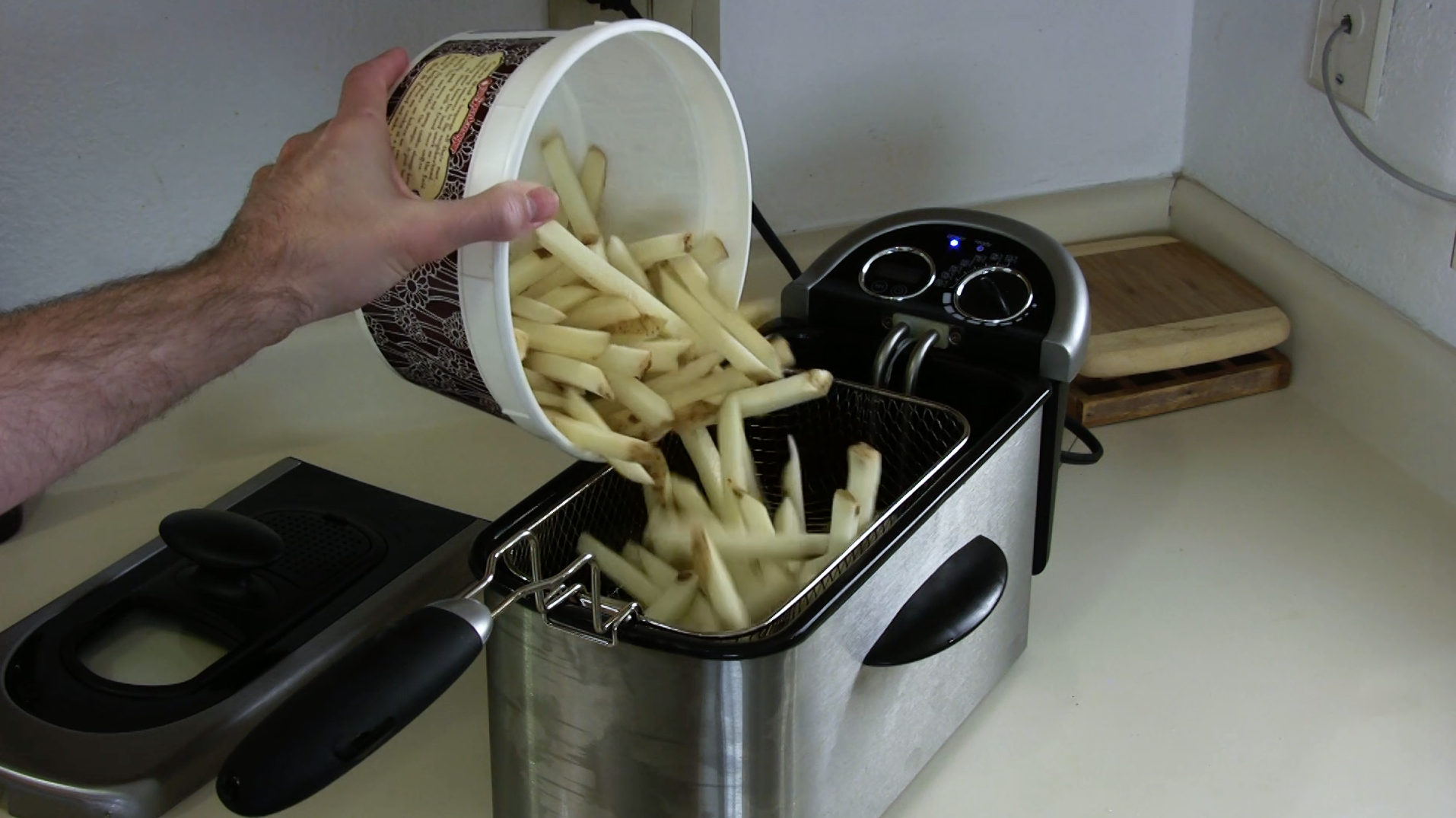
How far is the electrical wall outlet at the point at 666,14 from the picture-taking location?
1075 mm

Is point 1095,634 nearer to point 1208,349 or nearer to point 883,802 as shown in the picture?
point 883,802

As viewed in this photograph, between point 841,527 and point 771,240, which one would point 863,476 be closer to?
point 841,527

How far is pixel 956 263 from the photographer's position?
906mm

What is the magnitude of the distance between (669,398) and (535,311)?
0.10m

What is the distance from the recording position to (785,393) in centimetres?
75

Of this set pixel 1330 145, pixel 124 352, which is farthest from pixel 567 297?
pixel 1330 145

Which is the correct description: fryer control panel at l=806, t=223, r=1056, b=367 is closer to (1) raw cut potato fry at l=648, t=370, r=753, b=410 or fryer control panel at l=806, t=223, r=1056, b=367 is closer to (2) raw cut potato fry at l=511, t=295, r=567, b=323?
(1) raw cut potato fry at l=648, t=370, r=753, b=410

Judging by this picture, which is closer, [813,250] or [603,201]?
[603,201]

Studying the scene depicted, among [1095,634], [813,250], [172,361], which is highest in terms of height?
[172,361]

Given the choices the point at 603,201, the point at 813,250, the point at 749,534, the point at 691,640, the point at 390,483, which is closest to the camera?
the point at 691,640

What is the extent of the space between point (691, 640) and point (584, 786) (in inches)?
4.4

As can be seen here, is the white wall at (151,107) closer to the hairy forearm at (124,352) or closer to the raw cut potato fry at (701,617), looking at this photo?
the hairy forearm at (124,352)

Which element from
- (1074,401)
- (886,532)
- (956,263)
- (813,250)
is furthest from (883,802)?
(813,250)

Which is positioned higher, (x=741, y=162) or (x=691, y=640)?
(x=741, y=162)
